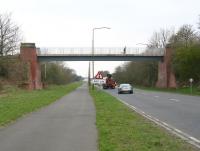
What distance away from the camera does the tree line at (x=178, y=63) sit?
258 ft

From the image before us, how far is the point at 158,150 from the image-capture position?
1183 centimetres

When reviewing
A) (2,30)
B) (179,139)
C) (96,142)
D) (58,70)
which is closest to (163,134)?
(179,139)

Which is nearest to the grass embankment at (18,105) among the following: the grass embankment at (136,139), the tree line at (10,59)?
the grass embankment at (136,139)

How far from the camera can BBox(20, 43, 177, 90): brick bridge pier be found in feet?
303

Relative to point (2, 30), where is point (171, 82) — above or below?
below

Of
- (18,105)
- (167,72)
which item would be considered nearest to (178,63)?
(167,72)

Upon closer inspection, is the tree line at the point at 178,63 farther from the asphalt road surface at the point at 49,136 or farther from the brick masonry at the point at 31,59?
the asphalt road surface at the point at 49,136

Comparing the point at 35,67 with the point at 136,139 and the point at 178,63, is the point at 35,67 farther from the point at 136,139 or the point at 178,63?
the point at 136,139

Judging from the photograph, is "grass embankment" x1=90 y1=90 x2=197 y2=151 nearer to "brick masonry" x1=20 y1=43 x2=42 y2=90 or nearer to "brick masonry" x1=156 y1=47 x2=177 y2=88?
"brick masonry" x1=20 y1=43 x2=42 y2=90

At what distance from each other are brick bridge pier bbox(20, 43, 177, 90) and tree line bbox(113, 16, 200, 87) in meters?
1.50

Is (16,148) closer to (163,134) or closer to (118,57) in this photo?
(163,134)

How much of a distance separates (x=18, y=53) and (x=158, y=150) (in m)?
83.5

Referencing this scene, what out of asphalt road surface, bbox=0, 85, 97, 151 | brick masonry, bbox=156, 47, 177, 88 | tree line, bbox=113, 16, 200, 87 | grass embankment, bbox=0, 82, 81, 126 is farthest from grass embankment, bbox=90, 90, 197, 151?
brick masonry, bbox=156, 47, 177, 88

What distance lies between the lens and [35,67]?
305ft
